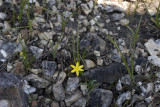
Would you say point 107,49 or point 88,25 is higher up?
point 88,25

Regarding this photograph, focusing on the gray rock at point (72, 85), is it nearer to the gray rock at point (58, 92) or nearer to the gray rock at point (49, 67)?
the gray rock at point (58, 92)

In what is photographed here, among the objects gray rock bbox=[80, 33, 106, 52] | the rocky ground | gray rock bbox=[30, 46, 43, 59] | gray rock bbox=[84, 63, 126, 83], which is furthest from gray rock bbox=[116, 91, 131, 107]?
gray rock bbox=[30, 46, 43, 59]

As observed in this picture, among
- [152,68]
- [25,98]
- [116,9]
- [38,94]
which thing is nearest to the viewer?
[25,98]

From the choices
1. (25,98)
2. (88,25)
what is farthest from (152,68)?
(25,98)

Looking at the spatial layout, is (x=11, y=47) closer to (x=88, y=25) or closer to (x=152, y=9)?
(x=88, y=25)

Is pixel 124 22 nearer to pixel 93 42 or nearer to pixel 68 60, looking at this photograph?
pixel 93 42

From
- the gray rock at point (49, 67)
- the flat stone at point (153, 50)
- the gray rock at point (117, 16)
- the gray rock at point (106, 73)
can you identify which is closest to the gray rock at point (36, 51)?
the gray rock at point (49, 67)
